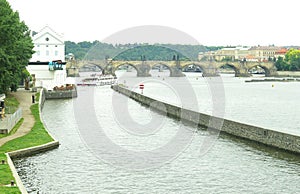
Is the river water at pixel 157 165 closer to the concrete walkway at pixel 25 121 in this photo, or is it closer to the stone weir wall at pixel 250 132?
the stone weir wall at pixel 250 132

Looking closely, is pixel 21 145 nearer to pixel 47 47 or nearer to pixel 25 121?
pixel 25 121

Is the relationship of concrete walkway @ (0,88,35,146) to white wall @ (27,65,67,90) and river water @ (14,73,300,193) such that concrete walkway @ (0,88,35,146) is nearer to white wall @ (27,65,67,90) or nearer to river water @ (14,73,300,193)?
river water @ (14,73,300,193)

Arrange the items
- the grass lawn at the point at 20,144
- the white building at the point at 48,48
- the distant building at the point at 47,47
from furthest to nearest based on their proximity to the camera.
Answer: the distant building at the point at 47,47, the white building at the point at 48,48, the grass lawn at the point at 20,144

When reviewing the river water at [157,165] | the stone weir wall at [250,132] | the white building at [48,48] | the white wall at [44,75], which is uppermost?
the white building at [48,48]

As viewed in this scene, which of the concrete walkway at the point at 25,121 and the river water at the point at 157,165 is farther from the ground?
the concrete walkway at the point at 25,121

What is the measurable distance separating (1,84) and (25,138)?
50.6ft

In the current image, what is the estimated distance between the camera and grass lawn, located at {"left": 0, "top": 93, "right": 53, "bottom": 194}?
23.9 meters

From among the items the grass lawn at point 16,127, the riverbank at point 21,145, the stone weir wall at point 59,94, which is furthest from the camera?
the stone weir wall at point 59,94

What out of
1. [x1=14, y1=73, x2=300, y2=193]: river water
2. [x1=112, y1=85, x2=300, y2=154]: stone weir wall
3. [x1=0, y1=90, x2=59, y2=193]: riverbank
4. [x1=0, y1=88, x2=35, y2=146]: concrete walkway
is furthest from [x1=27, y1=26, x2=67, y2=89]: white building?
[x1=0, y1=90, x2=59, y2=193]: riverbank

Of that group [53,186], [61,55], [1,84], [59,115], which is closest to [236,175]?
→ [53,186]

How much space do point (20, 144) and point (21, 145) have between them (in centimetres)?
32

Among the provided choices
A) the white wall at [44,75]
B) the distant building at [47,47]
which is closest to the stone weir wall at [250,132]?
the white wall at [44,75]

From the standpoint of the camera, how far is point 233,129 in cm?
4434

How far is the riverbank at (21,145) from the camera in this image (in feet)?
79.0
